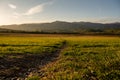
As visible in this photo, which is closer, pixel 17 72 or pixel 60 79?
pixel 60 79

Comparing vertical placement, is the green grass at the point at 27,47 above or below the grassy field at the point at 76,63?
below

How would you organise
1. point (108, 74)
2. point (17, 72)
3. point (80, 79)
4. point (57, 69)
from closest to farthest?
point (80, 79) < point (108, 74) < point (17, 72) < point (57, 69)

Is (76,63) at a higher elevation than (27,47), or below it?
higher

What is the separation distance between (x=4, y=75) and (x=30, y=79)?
8.58 ft

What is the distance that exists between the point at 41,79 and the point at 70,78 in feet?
6.27

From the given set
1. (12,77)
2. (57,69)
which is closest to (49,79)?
(12,77)

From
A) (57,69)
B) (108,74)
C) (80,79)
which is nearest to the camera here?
(80,79)

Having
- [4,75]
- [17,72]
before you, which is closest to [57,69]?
[17,72]

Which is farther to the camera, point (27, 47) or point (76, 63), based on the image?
point (27, 47)

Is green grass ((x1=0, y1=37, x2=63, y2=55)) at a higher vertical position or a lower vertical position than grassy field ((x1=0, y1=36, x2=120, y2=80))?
lower

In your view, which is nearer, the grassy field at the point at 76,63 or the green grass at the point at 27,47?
the grassy field at the point at 76,63

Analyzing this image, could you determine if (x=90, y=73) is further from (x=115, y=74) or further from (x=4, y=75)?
(x=4, y=75)

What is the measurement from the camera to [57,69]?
17.8 m

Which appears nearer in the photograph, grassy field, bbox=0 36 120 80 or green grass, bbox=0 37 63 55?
grassy field, bbox=0 36 120 80
